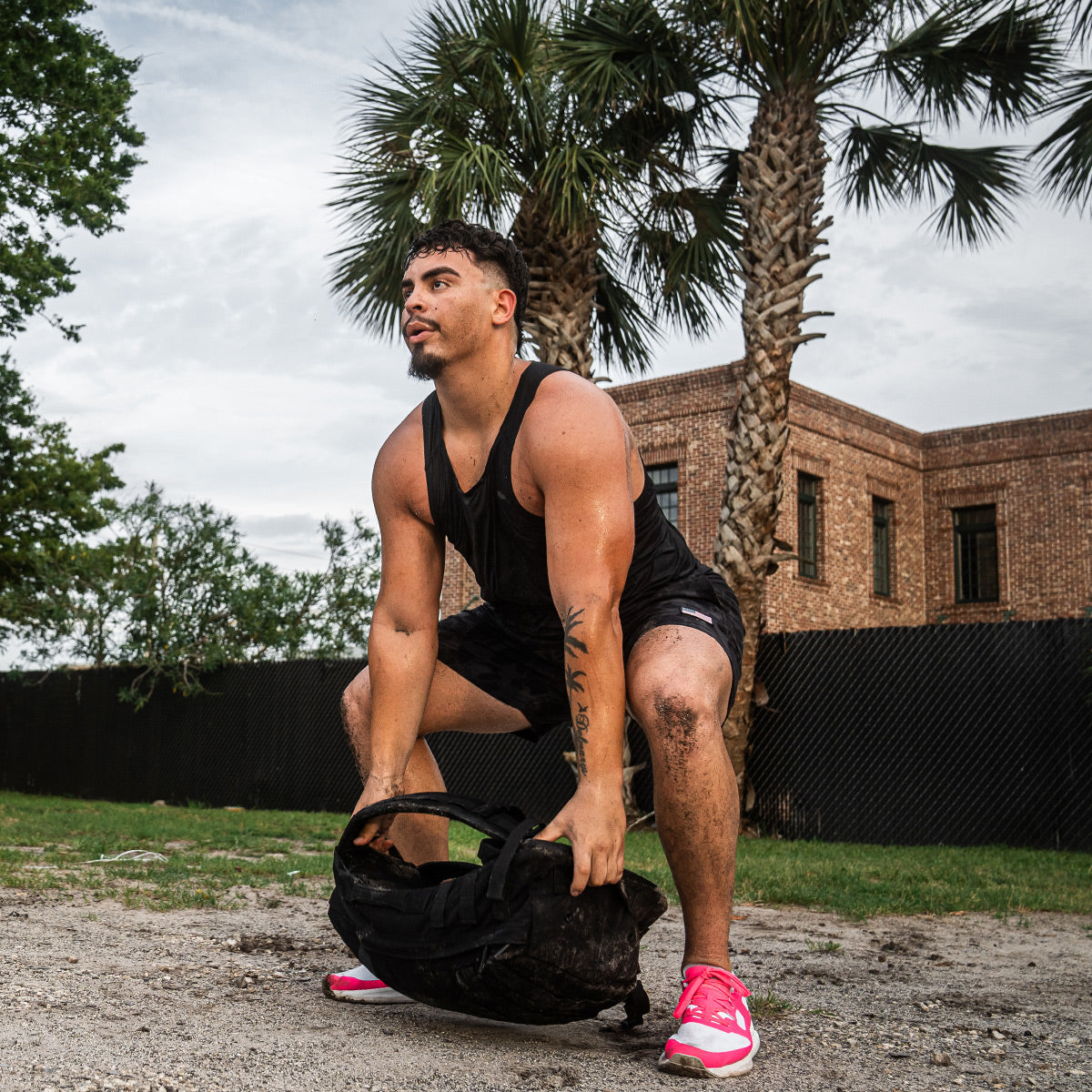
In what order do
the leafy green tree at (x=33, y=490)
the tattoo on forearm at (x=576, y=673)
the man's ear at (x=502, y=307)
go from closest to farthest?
the tattoo on forearm at (x=576, y=673) → the man's ear at (x=502, y=307) → the leafy green tree at (x=33, y=490)

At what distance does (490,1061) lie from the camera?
6.99ft

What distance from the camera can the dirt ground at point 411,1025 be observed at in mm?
1998

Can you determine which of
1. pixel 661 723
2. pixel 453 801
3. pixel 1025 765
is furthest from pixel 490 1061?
pixel 1025 765

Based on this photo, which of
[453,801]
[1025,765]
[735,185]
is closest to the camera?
[453,801]

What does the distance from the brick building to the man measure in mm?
14818

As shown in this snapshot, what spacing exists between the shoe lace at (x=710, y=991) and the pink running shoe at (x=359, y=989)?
679 millimetres

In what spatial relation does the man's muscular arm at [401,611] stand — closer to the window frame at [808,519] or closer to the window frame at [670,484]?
the window frame at [670,484]

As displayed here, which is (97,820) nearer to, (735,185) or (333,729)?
(333,729)

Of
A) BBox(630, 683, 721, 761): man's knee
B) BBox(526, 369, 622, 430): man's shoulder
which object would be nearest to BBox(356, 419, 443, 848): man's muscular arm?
BBox(526, 369, 622, 430): man's shoulder

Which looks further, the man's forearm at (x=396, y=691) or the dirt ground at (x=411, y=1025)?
the man's forearm at (x=396, y=691)

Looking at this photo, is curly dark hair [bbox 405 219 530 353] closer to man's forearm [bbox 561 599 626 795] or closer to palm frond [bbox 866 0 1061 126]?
man's forearm [bbox 561 599 626 795]

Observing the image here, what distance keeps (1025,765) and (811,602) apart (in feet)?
31.1

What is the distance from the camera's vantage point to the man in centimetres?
239

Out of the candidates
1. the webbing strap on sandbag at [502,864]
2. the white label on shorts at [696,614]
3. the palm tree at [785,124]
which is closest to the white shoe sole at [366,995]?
the webbing strap on sandbag at [502,864]
